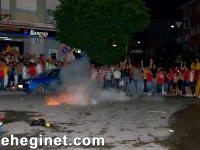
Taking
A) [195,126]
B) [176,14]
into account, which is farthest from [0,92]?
[176,14]

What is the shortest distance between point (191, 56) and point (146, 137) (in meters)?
25.6

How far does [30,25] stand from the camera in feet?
109

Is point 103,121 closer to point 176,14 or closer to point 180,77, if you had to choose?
point 180,77

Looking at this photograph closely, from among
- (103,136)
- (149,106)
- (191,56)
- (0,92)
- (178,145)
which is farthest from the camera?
(191,56)

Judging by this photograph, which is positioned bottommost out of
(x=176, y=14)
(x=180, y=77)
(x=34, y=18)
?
(x=180, y=77)

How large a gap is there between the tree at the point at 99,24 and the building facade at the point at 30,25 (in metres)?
3.62

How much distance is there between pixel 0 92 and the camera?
71.6 feet

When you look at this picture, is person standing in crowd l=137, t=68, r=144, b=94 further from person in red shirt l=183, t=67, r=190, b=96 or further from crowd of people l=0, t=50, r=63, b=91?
crowd of people l=0, t=50, r=63, b=91

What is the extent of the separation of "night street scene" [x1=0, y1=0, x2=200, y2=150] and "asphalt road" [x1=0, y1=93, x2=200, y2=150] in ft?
0.08

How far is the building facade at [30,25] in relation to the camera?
106ft

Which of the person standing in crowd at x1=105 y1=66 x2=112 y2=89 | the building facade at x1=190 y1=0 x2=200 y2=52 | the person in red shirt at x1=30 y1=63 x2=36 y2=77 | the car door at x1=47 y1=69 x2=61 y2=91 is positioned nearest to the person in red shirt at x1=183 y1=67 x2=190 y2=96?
the person standing in crowd at x1=105 y1=66 x2=112 y2=89

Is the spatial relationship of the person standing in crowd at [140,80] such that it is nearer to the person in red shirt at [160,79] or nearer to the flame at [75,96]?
the person in red shirt at [160,79]

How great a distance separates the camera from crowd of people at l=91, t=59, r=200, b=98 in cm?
2311

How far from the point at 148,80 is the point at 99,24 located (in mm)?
8030
